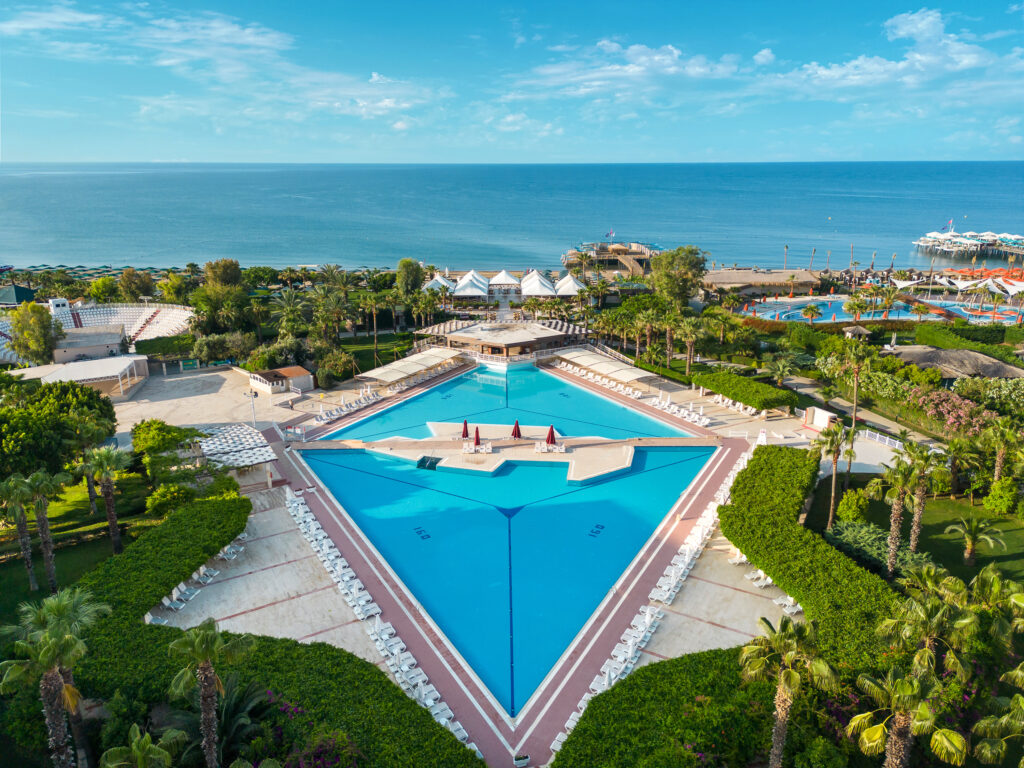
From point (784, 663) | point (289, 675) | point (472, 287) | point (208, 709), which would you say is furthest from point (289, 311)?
point (784, 663)

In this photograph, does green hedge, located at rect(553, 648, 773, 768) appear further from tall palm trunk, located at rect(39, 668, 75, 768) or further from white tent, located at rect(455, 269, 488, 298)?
white tent, located at rect(455, 269, 488, 298)

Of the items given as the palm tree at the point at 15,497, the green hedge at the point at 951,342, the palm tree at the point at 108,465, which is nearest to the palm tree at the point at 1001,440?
the green hedge at the point at 951,342

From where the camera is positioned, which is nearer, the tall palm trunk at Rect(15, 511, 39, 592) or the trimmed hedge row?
the trimmed hedge row

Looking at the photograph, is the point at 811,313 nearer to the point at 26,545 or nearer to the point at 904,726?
the point at 904,726

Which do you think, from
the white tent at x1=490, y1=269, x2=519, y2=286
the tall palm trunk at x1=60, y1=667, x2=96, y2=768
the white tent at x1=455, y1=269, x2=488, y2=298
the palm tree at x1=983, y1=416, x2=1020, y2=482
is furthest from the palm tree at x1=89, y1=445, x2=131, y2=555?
the white tent at x1=490, y1=269, x2=519, y2=286

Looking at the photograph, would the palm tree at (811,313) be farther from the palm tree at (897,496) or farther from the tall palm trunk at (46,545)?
the tall palm trunk at (46,545)

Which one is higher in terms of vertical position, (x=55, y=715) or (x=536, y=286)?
(x=536, y=286)

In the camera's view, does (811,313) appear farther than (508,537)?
Yes
